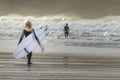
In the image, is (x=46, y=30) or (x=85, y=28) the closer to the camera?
(x=46, y=30)

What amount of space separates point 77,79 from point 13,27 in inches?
2055

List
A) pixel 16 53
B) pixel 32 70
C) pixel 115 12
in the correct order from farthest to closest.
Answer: pixel 115 12 < pixel 16 53 < pixel 32 70

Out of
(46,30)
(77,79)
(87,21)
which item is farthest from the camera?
(87,21)

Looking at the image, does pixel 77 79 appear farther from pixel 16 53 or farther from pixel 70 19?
pixel 70 19

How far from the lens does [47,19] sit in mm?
68188

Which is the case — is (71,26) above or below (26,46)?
above

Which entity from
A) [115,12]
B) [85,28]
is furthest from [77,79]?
[115,12]

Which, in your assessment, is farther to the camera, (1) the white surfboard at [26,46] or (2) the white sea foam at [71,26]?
(2) the white sea foam at [71,26]

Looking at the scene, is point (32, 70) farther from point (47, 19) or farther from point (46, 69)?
point (47, 19)

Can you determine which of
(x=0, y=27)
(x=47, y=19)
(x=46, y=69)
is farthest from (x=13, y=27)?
(x=46, y=69)

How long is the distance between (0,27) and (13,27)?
151 centimetres

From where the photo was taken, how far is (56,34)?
162ft

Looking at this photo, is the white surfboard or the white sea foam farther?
the white sea foam

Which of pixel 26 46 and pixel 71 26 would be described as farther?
pixel 71 26
